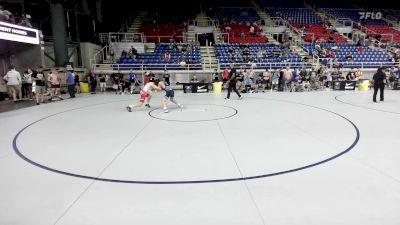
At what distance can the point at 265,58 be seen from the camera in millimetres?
20344

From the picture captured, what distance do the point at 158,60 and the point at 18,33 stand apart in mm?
8979

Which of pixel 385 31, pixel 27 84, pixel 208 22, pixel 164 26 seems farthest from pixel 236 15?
pixel 27 84

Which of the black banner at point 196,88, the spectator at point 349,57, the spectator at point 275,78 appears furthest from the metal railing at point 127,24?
the spectator at point 349,57

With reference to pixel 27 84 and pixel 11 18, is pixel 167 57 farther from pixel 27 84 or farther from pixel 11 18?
pixel 11 18

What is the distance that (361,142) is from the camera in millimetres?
5309

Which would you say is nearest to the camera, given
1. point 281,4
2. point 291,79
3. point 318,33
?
point 291,79

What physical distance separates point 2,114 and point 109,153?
6477mm

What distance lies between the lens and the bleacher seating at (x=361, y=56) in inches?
791

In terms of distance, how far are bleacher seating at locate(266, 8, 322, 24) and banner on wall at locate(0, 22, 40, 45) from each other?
945 inches

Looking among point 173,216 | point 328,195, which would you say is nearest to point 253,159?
point 328,195

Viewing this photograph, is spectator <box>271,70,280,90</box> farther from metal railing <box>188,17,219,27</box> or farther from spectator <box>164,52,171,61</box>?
metal railing <box>188,17,219,27</box>

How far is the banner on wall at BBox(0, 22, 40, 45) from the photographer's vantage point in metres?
11.4

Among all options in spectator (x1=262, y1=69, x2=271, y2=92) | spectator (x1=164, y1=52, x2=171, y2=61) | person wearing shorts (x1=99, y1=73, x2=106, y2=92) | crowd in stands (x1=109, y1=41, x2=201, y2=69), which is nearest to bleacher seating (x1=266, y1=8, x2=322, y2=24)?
crowd in stands (x1=109, y1=41, x2=201, y2=69)

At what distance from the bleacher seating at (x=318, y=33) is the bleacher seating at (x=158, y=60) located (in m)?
11.2
